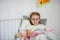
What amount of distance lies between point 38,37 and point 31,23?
0.26m

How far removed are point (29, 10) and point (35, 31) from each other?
37cm

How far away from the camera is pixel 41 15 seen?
6.52ft

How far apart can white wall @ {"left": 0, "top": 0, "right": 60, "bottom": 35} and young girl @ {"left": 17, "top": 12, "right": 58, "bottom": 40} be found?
104mm

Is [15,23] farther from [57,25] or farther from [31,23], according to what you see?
[57,25]

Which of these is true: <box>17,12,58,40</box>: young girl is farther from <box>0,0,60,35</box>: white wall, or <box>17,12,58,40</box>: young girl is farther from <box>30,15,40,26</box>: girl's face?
<box>0,0,60,35</box>: white wall

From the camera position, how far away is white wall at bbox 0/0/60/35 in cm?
193

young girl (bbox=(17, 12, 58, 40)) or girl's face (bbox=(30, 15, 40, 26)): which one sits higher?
girl's face (bbox=(30, 15, 40, 26))

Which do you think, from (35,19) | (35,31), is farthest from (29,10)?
(35,31)

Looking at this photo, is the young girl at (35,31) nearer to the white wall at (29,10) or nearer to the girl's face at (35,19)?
the girl's face at (35,19)

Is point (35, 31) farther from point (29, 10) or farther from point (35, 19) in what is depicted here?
point (29, 10)

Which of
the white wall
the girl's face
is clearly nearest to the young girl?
the girl's face

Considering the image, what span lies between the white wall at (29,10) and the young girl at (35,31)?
10cm

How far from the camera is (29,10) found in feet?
6.43

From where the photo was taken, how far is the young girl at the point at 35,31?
1.92 meters
